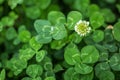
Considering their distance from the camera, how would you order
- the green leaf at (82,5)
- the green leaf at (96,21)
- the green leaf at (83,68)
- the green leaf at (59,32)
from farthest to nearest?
1. the green leaf at (82,5)
2. the green leaf at (96,21)
3. the green leaf at (59,32)
4. the green leaf at (83,68)

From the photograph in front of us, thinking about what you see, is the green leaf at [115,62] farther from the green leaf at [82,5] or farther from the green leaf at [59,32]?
the green leaf at [82,5]

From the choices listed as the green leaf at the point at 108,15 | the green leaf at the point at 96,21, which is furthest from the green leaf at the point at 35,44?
the green leaf at the point at 108,15

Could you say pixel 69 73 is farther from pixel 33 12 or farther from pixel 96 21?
pixel 33 12

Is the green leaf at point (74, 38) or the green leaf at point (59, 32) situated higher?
the green leaf at point (59, 32)

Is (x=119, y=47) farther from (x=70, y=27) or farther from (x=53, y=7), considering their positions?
(x=53, y=7)

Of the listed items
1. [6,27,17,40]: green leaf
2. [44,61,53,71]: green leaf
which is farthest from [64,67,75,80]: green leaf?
[6,27,17,40]: green leaf
